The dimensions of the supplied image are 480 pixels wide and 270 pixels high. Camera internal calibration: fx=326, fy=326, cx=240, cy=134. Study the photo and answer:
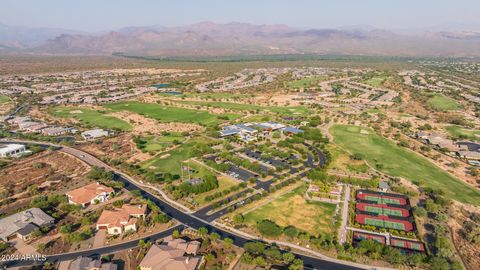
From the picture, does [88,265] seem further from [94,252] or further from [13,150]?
[13,150]

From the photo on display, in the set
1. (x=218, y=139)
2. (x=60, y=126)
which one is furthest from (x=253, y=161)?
(x=60, y=126)

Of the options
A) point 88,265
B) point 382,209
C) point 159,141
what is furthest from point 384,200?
point 159,141

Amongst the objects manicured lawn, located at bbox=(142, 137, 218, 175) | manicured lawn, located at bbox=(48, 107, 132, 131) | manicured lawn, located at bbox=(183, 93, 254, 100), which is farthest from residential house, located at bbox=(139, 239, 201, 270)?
manicured lawn, located at bbox=(183, 93, 254, 100)

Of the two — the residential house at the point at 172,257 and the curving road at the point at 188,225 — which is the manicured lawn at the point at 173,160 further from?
the residential house at the point at 172,257

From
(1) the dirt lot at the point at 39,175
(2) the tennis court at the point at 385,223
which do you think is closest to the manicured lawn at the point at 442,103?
(2) the tennis court at the point at 385,223

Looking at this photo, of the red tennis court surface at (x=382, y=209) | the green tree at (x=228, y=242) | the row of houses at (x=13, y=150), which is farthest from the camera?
the row of houses at (x=13, y=150)

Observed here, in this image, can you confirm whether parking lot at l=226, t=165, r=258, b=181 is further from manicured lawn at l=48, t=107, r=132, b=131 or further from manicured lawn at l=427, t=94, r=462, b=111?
manicured lawn at l=427, t=94, r=462, b=111
